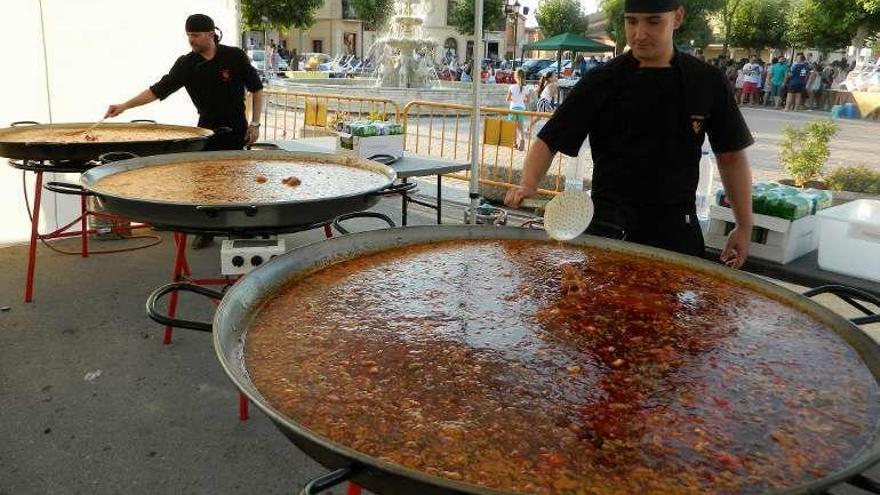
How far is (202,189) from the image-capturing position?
3.16 meters

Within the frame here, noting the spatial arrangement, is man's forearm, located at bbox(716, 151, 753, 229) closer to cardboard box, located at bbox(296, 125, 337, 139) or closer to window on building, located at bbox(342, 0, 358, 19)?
cardboard box, located at bbox(296, 125, 337, 139)

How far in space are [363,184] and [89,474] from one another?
6.02 ft

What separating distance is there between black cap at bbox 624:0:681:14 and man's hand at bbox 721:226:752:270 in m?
0.99

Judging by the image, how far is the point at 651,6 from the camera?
2.56m

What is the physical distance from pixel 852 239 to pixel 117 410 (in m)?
5.25

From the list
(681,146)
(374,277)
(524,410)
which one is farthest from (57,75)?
(524,410)

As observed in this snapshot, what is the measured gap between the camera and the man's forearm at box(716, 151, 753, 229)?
9.23ft

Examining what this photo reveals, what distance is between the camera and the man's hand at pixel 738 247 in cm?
283

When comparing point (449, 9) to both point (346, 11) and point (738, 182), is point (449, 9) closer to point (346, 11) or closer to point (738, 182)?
point (346, 11)

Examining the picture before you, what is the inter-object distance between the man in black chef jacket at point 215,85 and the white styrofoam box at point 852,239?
4.82 meters

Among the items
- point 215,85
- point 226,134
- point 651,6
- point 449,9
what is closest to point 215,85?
point 215,85

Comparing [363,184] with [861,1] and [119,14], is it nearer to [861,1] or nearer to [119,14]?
[119,14]

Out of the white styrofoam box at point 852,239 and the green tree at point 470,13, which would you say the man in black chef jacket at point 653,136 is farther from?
the green tree at point 470,13

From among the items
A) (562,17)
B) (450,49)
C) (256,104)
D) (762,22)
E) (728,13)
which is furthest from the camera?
(450,49)
